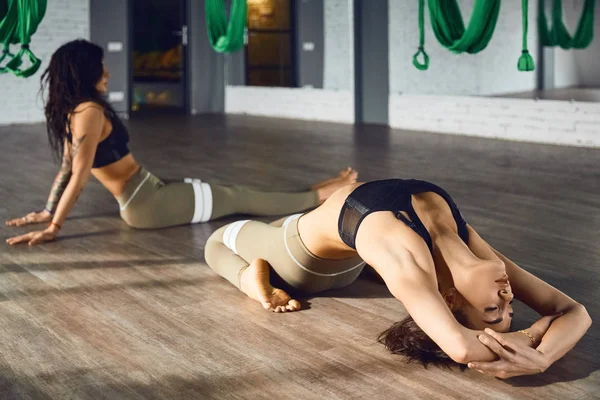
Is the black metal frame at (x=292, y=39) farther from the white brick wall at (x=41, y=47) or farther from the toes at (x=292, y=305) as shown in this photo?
the toes at (x=292, y=305)

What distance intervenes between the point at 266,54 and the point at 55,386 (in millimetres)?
9008

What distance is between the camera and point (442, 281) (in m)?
1.99

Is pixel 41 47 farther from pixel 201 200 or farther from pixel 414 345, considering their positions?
pixel 414 345

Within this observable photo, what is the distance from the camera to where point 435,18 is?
6.67 m

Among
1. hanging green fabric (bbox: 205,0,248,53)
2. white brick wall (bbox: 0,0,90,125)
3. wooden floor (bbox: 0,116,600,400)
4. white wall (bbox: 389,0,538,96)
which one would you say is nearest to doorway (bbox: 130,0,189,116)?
white brick wall (bbox: 0,0,90,125)

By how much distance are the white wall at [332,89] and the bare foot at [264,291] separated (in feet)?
22.9

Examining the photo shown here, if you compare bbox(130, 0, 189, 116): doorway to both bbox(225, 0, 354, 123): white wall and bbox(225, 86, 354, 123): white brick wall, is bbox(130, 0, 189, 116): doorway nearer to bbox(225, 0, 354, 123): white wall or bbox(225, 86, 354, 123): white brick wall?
bbox(225, 86, 354, 123): white brick wall

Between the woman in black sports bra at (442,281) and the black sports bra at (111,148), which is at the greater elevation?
the black sports bra at (111,148)

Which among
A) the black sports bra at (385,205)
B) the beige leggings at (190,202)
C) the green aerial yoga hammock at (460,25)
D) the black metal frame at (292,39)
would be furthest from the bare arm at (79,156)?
the black metal frame at (292,39)

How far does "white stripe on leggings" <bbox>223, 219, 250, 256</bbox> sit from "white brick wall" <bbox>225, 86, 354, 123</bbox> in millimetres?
6721

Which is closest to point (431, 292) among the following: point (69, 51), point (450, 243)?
point (450, 243)

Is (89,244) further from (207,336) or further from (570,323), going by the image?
(570,323)

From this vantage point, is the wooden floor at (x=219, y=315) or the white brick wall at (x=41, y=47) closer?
the wooden floor at (x=219, y=315)

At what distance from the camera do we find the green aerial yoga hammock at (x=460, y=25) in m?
Answer: 6.46
